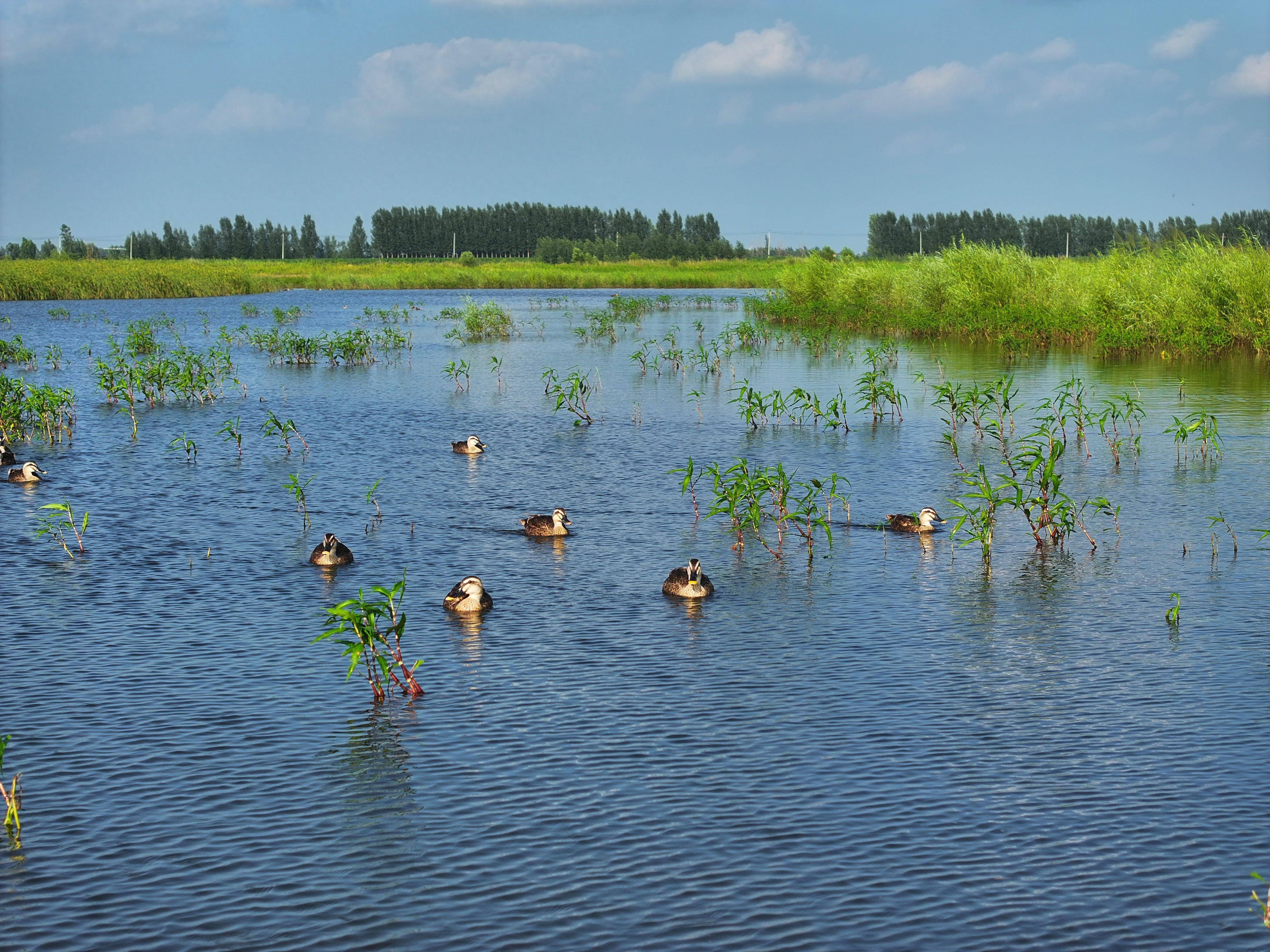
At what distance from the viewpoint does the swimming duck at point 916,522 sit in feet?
48.1

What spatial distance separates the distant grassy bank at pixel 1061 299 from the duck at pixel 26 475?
91.0ft

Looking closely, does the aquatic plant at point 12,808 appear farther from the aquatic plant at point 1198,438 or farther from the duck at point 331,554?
the aquatic plant at point 1198,438

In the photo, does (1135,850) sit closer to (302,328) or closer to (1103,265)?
(1103,265)

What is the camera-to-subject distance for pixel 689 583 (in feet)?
39.4

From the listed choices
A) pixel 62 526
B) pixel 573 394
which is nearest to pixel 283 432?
pixel 62 526

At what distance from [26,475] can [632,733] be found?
519 inches

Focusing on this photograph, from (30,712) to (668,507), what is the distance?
8965mm

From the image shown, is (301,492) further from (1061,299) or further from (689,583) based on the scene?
(1061,299)

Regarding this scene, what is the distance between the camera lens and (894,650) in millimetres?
10445

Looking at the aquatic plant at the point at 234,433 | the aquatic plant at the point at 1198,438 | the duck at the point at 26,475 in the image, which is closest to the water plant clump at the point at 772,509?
the aquatic plant at the point at 1198,438

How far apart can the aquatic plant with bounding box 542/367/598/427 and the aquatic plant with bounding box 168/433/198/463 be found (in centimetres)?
680

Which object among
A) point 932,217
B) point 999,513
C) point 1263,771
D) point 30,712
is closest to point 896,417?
point 999,513

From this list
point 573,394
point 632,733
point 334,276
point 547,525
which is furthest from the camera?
point 334,276

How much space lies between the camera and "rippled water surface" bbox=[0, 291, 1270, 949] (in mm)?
6395
